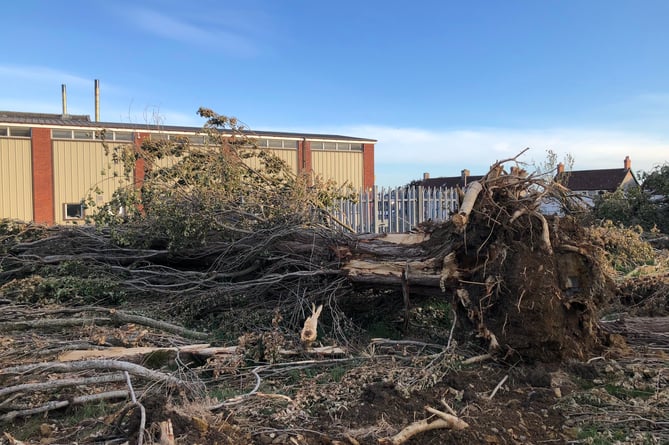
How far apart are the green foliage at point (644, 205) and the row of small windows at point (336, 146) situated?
15.3 metres

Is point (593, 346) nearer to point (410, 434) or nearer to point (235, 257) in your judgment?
point (410, 434)

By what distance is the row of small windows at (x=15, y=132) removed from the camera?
21766 mm

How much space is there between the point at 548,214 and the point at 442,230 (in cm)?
105

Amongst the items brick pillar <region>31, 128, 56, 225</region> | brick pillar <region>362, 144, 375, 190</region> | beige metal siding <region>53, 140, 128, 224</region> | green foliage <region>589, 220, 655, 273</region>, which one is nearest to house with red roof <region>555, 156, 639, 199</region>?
brick pillar <region>362, 144, 375, 190</region>

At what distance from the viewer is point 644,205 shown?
1454 cm

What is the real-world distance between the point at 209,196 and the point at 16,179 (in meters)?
18.7

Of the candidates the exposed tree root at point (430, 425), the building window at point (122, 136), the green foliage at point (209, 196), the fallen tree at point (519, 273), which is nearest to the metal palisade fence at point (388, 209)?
the green foliage at point (209, 196)

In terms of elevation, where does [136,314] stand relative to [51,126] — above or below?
below

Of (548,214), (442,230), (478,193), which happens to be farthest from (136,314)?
(548,214)

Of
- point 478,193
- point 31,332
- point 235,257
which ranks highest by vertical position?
point 478,193

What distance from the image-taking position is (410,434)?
9.86ft

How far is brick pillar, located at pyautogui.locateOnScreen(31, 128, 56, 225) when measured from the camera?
22.1m

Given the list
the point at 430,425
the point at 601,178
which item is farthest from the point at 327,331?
the point at 601,178

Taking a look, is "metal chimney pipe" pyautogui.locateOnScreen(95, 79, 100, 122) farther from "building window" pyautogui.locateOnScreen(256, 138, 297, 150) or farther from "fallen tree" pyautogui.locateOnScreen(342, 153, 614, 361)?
"fallen tree" pyautogui.locateOnScreen(342, 153, 614, 361)
